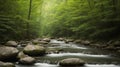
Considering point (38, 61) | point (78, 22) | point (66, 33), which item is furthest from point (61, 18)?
point (38, 61)

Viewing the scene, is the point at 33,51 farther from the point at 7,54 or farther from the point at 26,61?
the point at 26,61

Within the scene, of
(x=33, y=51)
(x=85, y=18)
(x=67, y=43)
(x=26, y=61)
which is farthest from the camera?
(x=67, y=43)

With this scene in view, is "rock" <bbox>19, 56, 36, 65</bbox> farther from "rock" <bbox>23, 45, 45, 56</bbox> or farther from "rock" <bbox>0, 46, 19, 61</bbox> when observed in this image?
"rock" <bbox>23, 45, 45, 56</bbox>

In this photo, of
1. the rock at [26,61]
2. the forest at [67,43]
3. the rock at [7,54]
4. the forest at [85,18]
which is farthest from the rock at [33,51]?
the forest at [85,18]

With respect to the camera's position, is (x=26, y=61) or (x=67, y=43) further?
(x=67, y=43)

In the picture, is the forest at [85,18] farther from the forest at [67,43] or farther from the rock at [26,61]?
the rock at [26,61]

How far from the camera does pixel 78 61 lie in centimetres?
980

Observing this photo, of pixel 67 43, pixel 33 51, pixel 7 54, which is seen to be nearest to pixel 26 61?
pixel 7 54

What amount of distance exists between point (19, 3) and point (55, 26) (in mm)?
17657

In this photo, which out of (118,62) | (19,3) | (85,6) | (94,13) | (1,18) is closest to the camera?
(118,62)

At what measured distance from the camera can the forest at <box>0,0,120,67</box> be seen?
405 inches

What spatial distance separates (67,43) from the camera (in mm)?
22781

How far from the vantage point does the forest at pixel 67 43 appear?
10.3 m

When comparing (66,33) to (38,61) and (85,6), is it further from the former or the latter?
(38,61)
